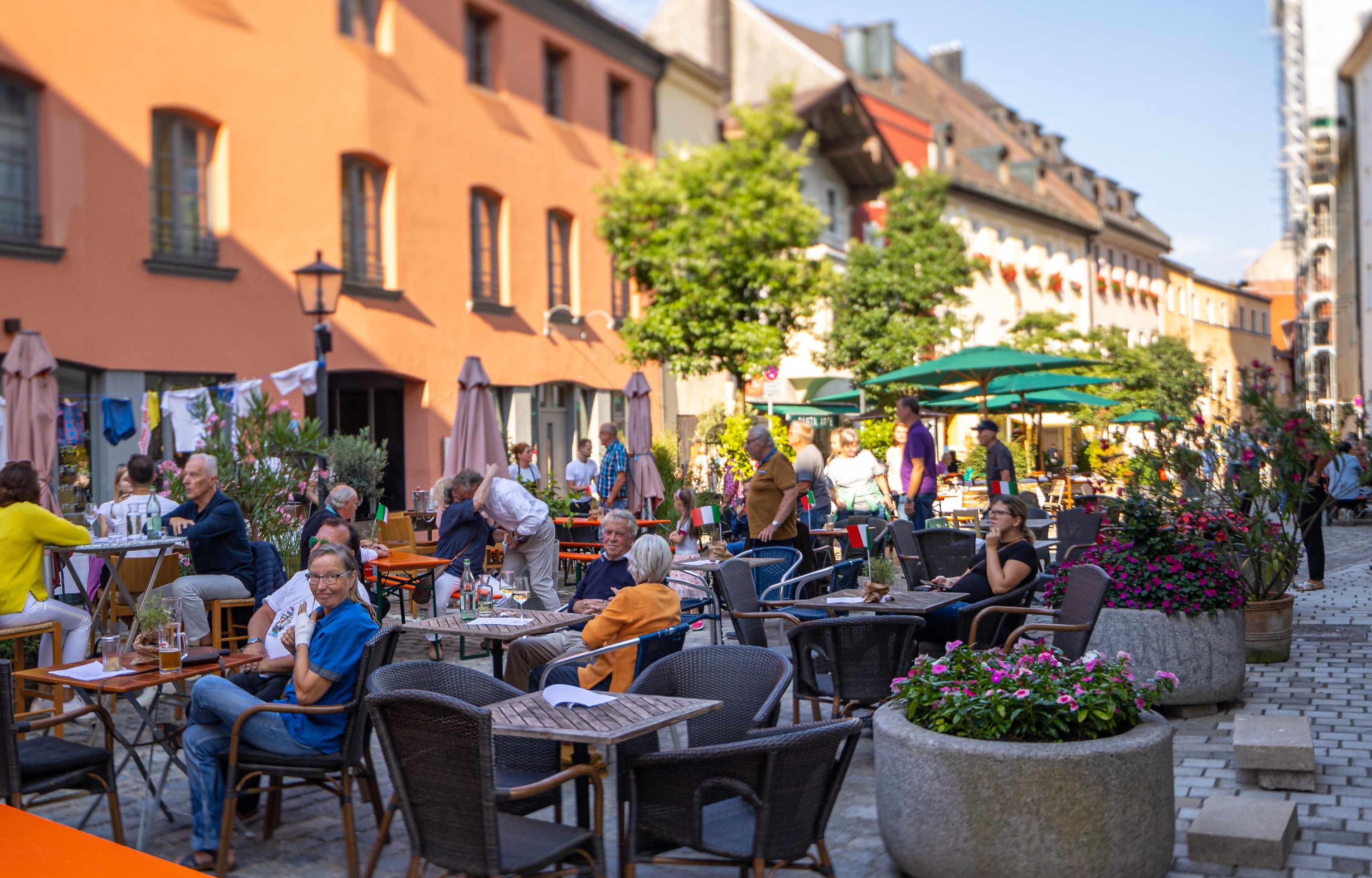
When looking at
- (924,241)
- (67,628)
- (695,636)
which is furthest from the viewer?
(924,241)

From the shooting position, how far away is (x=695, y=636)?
10.5 m

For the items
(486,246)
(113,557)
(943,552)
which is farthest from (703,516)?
(486,246)

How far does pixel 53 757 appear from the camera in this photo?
5082 millimetres

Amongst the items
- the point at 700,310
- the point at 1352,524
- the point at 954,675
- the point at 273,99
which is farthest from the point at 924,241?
the point at 954,675

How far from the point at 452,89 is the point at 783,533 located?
13.5 m

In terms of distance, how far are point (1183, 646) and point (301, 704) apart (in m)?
4.81

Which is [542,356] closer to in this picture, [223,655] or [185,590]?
[185,590]

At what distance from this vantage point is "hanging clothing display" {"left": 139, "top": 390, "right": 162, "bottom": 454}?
48.4ft

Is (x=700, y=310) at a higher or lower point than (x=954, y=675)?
higher

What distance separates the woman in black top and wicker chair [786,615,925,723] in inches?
42.3

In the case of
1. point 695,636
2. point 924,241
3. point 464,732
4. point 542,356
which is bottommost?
point 695,636

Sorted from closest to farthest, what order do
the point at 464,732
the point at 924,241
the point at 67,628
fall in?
the point at 464,732 < the point at 67,628 < the point at 924,241

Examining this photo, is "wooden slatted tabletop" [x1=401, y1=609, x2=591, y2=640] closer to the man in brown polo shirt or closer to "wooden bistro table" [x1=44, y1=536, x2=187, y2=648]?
"wooden bistro table" [x1=44, y1=536, x2=187, y2=648]

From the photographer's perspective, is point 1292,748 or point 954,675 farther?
point 1292,748
